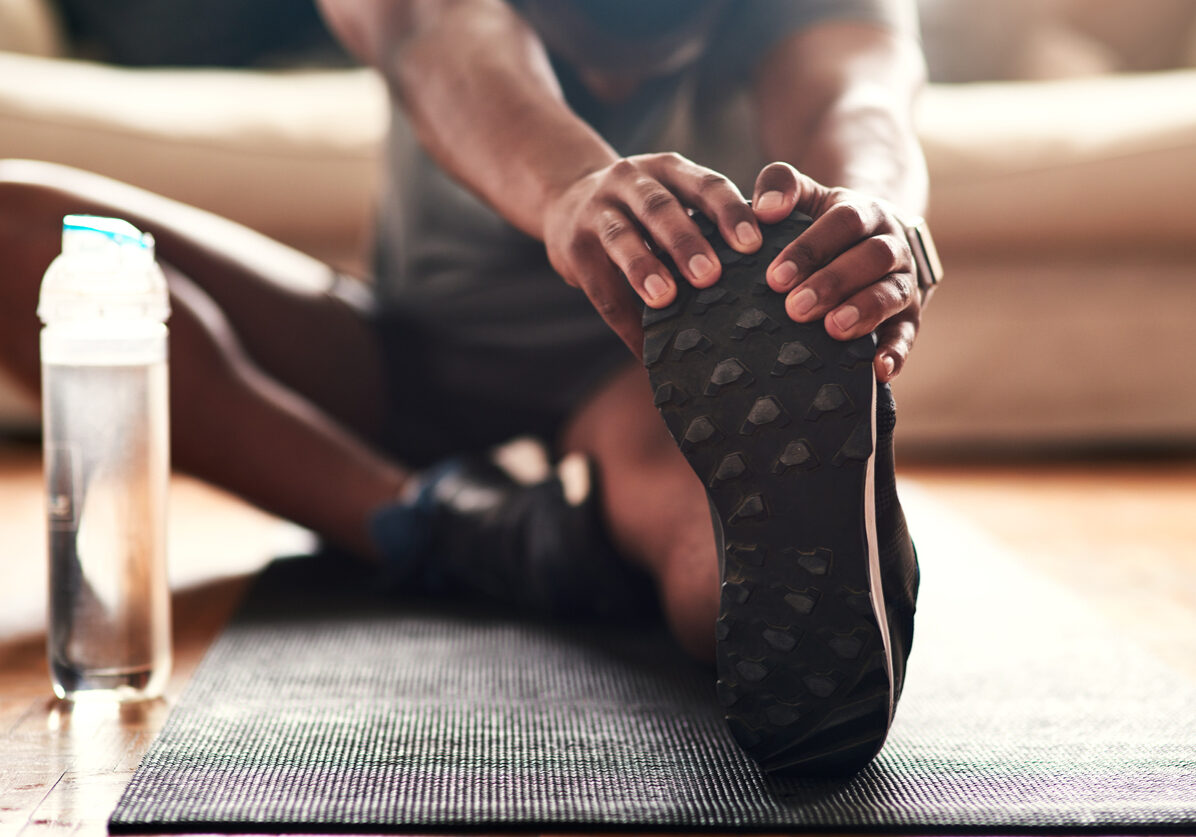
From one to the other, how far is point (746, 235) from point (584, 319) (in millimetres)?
492

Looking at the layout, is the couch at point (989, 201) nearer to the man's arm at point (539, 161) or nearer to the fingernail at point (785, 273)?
the man's arm at point (539, 161)

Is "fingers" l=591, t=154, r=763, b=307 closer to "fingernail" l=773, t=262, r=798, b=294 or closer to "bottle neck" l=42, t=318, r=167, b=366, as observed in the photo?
"fingernail" l=773, t=262, r=798, b=294

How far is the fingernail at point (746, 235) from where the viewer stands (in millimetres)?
517

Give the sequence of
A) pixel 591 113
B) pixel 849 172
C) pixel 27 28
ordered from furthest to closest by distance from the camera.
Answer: pixel 27 28
pixel 591 113
pixel 849 172

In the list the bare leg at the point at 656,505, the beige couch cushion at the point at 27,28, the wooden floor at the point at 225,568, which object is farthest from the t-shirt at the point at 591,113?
the beige couch cushion at the point at 27,28

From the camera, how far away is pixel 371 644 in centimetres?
78

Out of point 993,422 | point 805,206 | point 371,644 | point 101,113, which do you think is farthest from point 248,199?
point 805,206

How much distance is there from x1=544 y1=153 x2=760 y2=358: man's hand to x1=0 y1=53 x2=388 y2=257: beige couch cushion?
1.10 meters

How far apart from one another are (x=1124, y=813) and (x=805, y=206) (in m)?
0.30

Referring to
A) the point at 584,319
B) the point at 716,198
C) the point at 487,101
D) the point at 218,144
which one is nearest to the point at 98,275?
the point at 487,101

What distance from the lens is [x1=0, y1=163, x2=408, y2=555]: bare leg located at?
2.89 ft

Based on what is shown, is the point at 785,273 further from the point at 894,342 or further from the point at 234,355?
the point at 234,355

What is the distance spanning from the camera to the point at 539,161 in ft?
2.11

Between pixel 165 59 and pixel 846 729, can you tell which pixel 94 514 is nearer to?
pixel 846 729
